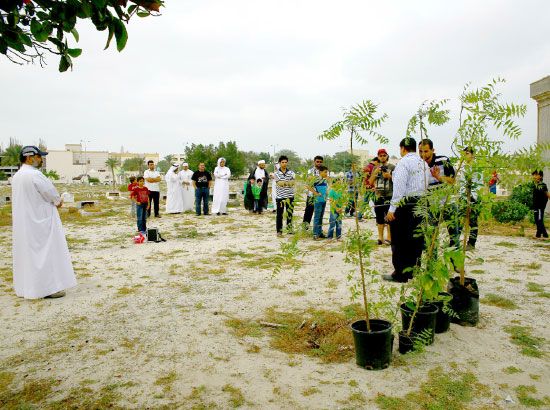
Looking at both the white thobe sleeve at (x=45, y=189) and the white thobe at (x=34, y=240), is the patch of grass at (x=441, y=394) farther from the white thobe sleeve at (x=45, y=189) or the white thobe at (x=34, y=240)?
the white thobe sleeve at (x=45, y=189)

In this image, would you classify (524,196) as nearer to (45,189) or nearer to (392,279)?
(392,279)

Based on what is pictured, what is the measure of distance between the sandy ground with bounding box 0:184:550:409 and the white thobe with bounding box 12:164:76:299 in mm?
212

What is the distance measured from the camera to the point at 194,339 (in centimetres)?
390

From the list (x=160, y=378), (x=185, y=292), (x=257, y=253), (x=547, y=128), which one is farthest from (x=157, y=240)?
(x=547, y=128)

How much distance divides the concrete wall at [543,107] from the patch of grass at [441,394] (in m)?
11.2

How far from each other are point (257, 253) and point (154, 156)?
13897 cm

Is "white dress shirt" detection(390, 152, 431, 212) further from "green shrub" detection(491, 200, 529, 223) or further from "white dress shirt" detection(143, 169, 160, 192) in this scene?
"white dress shirt" detection(143, 169, 160, 192)

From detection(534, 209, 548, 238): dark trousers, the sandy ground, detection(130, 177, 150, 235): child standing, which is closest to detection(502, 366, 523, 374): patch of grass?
the sandy ground

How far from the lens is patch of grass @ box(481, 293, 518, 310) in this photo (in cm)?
464

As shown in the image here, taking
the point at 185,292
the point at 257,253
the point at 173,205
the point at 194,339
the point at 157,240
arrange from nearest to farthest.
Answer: the point at 194,339, the point at 185,292, the point at 257,253, the point at 157,240, the point at 173,205

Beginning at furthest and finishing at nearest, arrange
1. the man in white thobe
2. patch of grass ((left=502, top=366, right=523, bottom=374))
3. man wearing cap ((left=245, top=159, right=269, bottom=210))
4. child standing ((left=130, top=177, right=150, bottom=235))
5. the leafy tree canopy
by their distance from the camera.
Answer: the man in white thobe → man wearing cap ((left=245, top=159, right=269, bottom=210)) → child standing ((left=130, top=177, right=150, bottom=235)) → patch of grass ((left=502, top=366, right=523, bottom=374)) → the leafy tree canopy

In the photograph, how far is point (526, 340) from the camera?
12.2 feet

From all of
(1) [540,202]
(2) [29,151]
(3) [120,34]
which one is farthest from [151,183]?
(3) [120,34]

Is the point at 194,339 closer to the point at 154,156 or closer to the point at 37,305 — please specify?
the point at 37,305
